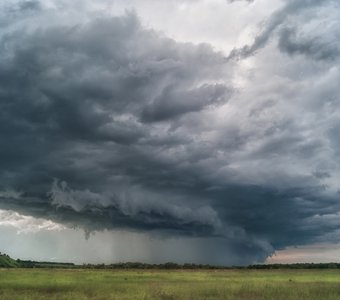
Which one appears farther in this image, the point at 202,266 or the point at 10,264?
the point at 202,266

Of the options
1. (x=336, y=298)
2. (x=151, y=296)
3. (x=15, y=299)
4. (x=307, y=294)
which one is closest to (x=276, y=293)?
(x=307, y=294)

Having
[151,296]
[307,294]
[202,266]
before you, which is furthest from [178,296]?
[202,266]

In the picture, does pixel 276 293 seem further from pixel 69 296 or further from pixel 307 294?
pixel 69 296

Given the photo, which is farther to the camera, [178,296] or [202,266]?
[202,266]

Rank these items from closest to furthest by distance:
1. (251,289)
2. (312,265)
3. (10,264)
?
(251,289)
(10,264)
(312,265)

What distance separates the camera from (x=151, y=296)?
37.3 meters

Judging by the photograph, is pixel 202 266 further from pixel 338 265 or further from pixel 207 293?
pixel 207 293

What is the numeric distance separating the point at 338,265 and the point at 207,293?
15427cm

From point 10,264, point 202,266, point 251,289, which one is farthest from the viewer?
point 202,266

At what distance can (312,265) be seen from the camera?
181625mm

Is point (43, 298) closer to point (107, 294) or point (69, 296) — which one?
point (69, 296)

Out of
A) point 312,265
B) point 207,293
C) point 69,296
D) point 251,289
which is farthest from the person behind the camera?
point 312,265

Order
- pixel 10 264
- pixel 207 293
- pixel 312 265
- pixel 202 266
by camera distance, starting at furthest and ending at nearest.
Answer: pixel 312 265
pixel 202 266
pixel 10 264
pixel 207 293

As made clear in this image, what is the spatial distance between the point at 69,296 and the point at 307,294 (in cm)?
2097
